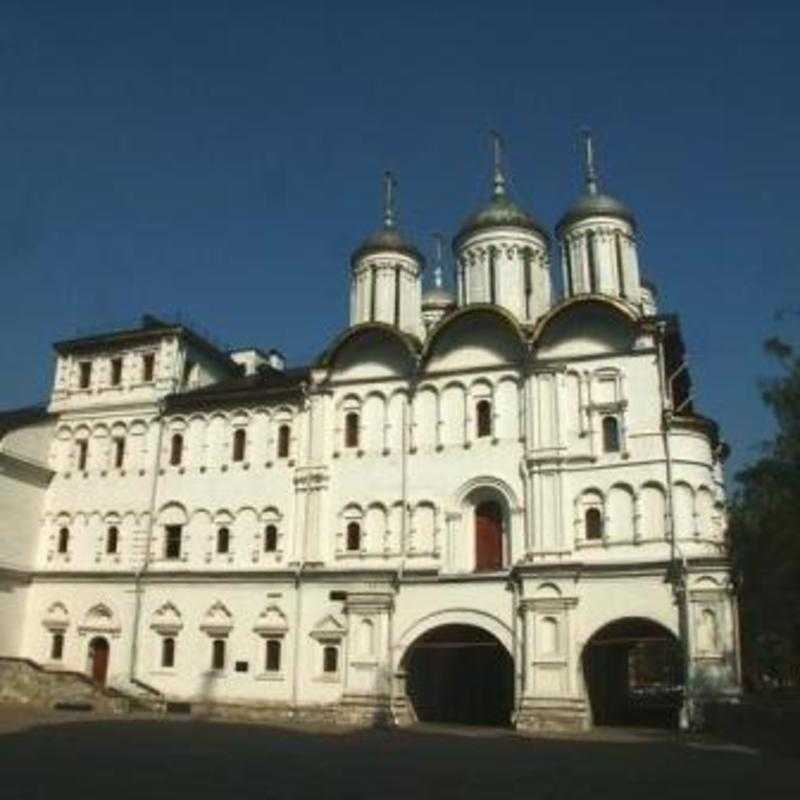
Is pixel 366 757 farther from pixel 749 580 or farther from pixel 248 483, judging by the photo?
pixel 248 483

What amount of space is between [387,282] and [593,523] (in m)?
14.1

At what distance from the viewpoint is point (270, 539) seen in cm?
3562

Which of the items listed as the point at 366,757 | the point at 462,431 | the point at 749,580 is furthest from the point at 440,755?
the point at 462,431

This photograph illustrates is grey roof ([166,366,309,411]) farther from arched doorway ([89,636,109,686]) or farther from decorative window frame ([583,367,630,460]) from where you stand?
decorative window frame ([583,367,630,460])

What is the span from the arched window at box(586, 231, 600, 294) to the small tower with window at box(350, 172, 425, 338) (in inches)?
297

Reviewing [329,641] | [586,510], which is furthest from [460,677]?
[586,510]

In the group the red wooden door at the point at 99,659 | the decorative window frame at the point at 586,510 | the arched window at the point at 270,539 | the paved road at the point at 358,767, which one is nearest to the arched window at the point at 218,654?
the arched window at the point at 270,539

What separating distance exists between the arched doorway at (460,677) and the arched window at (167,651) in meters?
9.11

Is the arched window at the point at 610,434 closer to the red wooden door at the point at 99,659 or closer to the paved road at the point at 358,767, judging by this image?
the paved road at the point at 358,767

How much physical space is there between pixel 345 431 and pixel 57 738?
1623 centimetres

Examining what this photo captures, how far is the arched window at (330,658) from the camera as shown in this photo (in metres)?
33.0

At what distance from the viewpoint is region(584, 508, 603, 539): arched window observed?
31047 millimetres

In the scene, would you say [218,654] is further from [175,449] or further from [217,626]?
[175,449]

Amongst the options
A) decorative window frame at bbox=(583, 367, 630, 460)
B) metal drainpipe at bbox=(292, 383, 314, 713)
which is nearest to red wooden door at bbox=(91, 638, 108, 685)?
metal drainpipe at bbox=(292, 383, 314, 713)
